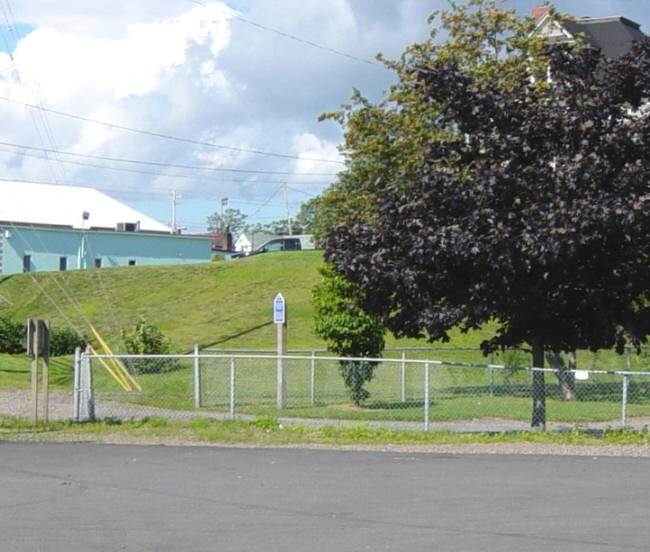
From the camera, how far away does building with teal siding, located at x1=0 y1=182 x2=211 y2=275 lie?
217 feet

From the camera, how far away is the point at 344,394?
24.0 meters

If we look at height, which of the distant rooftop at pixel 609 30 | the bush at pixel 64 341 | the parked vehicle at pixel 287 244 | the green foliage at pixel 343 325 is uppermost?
the distant rooftop at pixel 609 30

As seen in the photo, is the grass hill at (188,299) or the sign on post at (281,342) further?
the grass hill at (188,299)

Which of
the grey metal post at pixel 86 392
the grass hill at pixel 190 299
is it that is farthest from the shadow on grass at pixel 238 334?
the grey metal post at pixel 86 392

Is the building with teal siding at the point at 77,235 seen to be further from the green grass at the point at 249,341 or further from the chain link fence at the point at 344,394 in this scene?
the chain link fence at the point at 344,394

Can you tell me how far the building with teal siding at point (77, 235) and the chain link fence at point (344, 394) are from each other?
128 ft

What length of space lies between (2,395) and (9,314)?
2330cm

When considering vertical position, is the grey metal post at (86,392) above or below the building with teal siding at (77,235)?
below

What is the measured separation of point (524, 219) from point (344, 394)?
9373mm

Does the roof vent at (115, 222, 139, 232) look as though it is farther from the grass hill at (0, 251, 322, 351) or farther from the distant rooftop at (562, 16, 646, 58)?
the distant rooftop at (562, 16, 646, 58)

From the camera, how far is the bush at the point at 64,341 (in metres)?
34.1

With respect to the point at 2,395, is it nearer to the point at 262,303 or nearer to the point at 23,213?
the point at 262,303

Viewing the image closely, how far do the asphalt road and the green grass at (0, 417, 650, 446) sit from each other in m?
1.54

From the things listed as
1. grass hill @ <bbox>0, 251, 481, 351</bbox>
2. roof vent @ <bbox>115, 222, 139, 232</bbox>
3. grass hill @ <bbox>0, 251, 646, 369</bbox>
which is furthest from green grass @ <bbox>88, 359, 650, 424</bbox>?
roof vent @ <bbox>115, 222, 139, 232</bbox>
